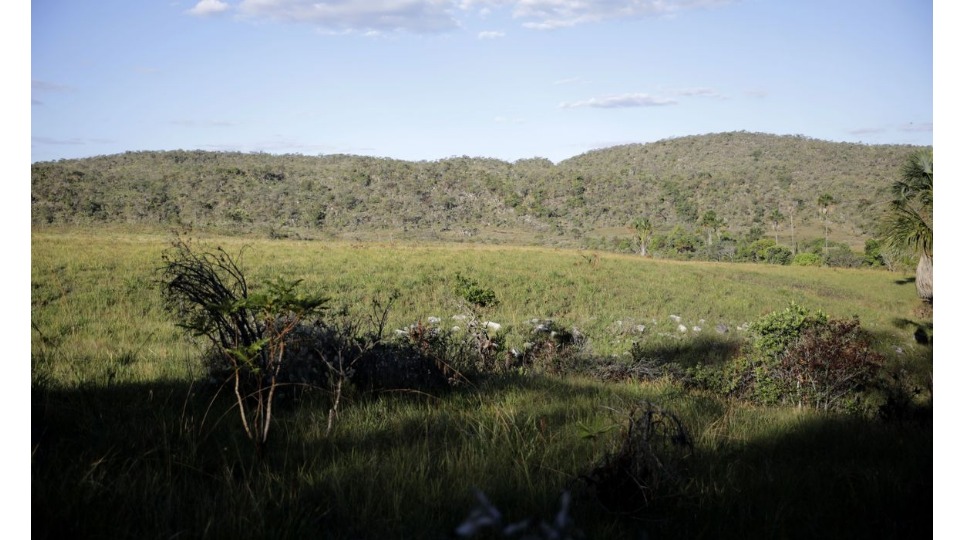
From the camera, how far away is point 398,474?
9.09 feet

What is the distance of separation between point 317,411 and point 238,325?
0.83m

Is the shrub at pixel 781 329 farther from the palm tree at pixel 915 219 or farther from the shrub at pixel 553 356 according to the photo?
the palm tree at pixel 915 219

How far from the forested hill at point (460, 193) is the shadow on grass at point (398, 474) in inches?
2370

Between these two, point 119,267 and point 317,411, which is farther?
point 119,267

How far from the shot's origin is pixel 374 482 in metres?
2.69

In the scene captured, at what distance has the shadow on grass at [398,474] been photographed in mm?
2344

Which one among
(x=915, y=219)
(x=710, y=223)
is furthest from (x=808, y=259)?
(x=915, y=219)

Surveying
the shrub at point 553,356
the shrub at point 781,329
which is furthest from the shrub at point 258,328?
the shrub at point 781,329

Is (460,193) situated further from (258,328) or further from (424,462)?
(424,462)

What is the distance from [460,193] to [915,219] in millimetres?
75287

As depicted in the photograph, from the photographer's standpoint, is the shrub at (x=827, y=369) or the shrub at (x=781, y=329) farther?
the shrub at (x=781, y=329)

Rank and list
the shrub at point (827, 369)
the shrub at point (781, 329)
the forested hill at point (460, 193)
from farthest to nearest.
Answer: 1. the forested hill at point (460, 193)
2. the shrub at point (781, 329)
3. the shrub at point (827, 369)

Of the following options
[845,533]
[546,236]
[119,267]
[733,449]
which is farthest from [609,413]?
[546,236]

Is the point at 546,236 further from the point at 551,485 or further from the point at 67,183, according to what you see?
the point at 551,485
